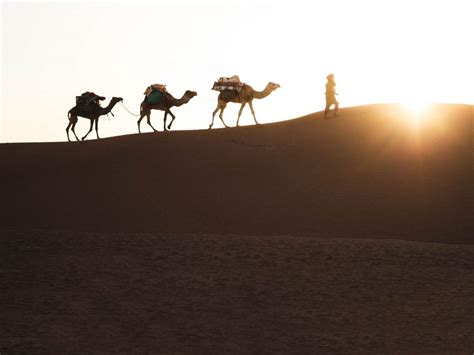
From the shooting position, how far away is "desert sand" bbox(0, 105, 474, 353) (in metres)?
10.9

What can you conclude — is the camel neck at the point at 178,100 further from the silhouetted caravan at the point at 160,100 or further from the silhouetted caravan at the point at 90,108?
the silhouetted caravan at the point at 90,108

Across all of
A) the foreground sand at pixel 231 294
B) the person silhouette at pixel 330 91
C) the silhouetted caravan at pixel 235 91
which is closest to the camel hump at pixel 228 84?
the silhouetted caravan at pixel 235 91

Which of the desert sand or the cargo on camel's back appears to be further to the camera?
the cargo on camel's back

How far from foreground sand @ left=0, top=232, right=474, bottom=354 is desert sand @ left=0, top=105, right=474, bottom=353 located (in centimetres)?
4

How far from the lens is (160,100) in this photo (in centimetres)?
2841

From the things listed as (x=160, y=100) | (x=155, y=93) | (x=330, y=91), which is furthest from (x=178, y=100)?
(x=330, y=91)

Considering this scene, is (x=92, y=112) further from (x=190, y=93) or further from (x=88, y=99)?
(x=190, y=93)

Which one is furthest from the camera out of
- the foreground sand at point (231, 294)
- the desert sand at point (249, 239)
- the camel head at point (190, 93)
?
the camel head at point (190, 93)

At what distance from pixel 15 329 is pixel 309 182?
1147 cm

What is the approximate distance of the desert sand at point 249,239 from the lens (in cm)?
1089

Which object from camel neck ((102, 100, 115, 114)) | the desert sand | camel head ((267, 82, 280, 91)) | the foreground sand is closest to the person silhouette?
the desert sand

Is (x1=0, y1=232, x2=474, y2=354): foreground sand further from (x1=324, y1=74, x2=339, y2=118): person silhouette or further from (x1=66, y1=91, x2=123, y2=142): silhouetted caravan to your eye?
(x1=66, y1=91, x2=123, y2=142): silhouetted caravan

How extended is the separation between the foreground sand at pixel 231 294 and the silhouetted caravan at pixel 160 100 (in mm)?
12329

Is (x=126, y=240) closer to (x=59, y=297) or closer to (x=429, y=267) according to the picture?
(x=59, y=297)
